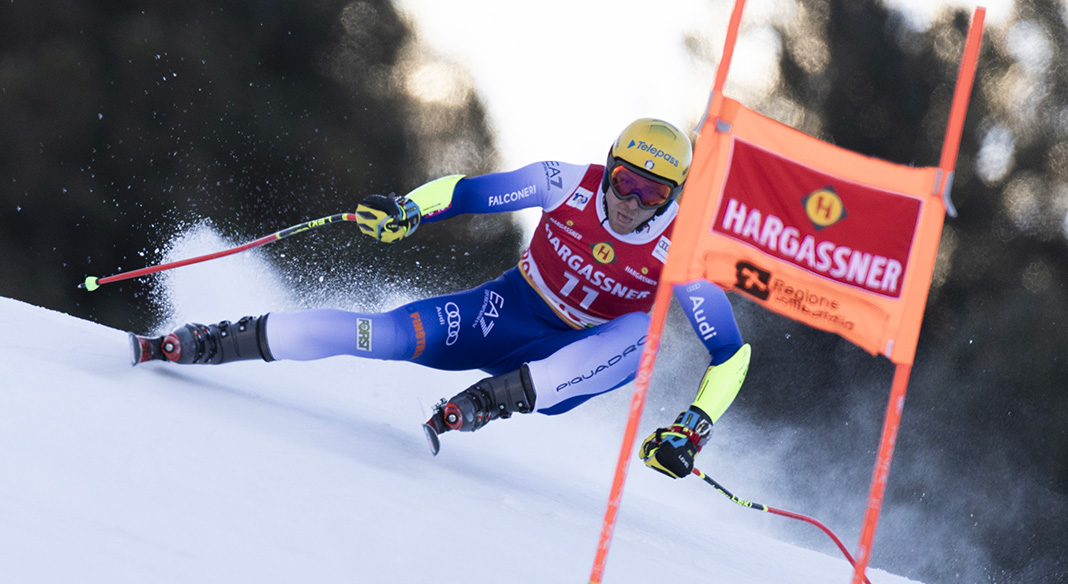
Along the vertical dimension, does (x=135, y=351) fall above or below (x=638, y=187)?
below

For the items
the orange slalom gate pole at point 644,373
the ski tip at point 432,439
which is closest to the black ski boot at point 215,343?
the ski tip at point 432,439

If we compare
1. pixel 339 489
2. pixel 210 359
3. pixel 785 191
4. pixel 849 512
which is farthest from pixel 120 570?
pixel 849 512

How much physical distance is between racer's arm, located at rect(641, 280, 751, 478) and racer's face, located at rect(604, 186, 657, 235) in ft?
0.98

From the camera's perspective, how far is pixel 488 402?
120 inches

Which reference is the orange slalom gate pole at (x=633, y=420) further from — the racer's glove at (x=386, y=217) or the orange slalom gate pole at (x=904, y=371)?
the racer's glove at (x=386, y=217)

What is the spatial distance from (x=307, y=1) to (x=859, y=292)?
12.3 metres

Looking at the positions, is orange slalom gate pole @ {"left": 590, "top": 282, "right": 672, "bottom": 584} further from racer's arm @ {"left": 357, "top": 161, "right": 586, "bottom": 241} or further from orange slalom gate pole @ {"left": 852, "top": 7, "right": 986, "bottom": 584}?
racer's arm @ {"left": 357, "top": 161, "right": 586, "bottom": 241}

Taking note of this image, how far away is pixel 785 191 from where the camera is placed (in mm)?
1973

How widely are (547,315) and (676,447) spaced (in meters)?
0.94

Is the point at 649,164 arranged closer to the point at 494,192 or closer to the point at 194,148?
the point at 494,192

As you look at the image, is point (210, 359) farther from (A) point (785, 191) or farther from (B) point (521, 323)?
(A) point (785, 191)

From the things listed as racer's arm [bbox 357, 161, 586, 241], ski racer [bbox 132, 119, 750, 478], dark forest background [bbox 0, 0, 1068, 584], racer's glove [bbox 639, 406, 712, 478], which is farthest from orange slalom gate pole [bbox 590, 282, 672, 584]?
dark forest background [bbox 0, 0, 1068, 584]

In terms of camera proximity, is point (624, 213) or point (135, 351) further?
point (624, 213)

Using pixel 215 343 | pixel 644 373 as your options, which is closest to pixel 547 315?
pixel 215 343
